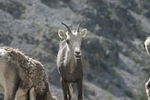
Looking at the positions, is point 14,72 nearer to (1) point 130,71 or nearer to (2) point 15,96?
(2) point 15,96

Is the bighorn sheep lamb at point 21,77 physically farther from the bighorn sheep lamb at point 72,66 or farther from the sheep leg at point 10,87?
the bighorn sheep lamb at point 72,66

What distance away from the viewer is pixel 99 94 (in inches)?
1959

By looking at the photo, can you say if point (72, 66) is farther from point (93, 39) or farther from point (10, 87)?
point (93, 39)

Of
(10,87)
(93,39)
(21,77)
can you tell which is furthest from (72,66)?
(93,39)

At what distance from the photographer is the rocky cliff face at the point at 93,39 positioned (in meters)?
51.1

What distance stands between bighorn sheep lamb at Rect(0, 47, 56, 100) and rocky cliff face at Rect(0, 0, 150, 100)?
32315 millimetres

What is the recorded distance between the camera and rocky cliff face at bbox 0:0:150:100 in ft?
168

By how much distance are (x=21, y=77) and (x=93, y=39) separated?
50.5 metres

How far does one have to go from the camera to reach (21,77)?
31.7 ft

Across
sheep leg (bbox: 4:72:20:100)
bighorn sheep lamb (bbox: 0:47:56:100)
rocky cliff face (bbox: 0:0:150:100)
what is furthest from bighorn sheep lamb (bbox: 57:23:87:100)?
rocky cliff face (bbox: 0:0:150:100)

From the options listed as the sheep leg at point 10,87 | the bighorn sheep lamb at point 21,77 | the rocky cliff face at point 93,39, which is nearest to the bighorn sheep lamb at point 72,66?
the bighorn sheep lamb at point 21,77

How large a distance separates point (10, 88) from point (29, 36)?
44770 mm

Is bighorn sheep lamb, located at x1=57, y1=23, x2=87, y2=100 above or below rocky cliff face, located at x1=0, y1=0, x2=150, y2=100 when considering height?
above

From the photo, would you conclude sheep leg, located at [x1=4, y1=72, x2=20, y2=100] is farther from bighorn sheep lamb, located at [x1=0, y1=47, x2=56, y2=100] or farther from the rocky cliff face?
the rocky cliff face
